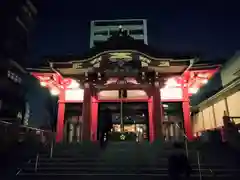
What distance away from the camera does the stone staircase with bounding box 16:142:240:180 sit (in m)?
7.48

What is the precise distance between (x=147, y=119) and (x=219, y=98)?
8122mm

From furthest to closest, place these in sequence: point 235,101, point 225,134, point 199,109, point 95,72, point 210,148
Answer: point 199,109 → point 235,101 → point 95,72 → point 225,134 → point 210,148

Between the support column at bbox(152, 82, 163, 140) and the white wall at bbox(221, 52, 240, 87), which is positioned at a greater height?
the white wall at bbox(221, 52, 240, 87)

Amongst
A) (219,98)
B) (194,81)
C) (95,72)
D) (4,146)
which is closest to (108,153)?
(4,146)

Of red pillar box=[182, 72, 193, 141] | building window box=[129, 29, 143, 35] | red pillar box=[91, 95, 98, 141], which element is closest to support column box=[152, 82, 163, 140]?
red pillar box=[182, 72, 193, 141]

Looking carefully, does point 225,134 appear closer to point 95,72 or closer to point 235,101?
point 235,101

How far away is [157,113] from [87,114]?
14.3 ft

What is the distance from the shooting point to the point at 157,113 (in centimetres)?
1221

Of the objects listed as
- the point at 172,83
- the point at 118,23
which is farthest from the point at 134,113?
the point at 118,23

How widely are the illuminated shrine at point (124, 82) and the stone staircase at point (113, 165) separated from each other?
98.6 inches

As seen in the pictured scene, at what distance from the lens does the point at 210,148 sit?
955cm

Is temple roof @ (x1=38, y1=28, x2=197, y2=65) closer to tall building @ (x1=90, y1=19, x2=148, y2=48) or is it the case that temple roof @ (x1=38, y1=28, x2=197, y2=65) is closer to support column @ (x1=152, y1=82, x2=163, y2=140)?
support column @ (x1=152, y1=82, x2=163, y2=140)

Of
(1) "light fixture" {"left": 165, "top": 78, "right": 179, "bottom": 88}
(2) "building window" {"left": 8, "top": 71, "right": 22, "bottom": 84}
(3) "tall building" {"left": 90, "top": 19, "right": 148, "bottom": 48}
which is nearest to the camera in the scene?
(1) "light fixture" {"left": 165, "top": 78, "right": 179, "bottom": 88}

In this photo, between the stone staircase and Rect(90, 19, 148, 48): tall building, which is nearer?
the stone staircase
